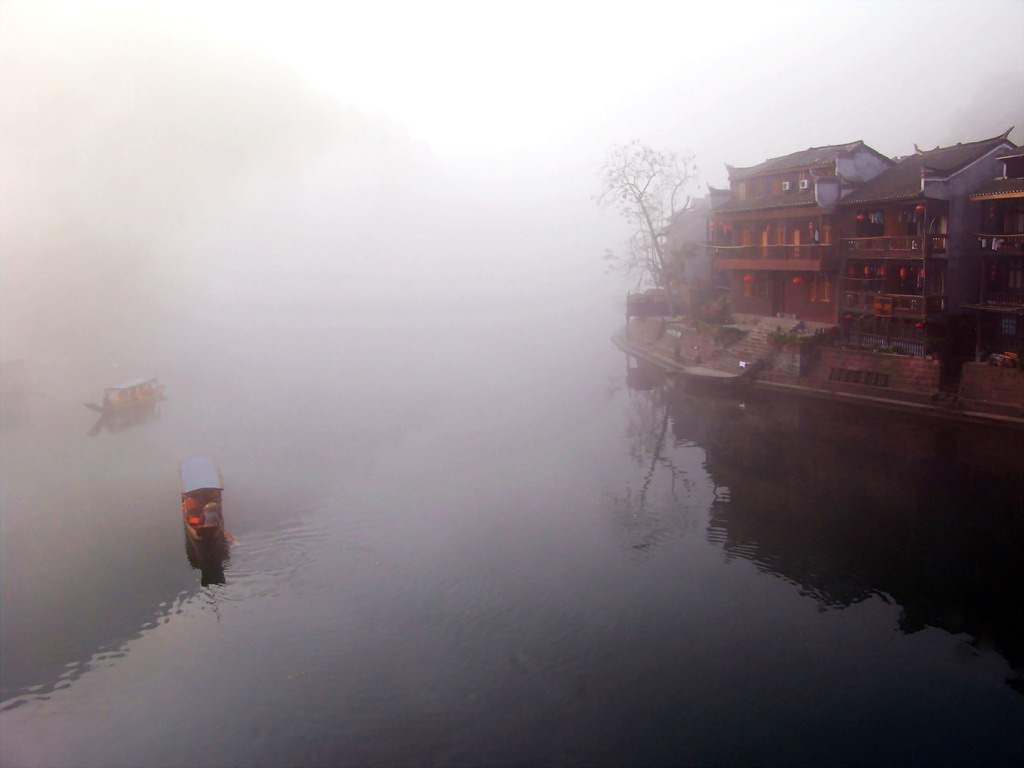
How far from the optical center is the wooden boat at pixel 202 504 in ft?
36.7

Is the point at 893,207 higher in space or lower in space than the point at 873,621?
higher

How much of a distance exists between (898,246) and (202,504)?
1582 centimetres

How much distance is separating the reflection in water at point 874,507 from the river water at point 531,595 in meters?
0.06

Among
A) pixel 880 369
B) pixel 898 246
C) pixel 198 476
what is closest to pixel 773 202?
pixel 898 246

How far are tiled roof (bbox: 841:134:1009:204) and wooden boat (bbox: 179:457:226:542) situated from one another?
1567 centimetres

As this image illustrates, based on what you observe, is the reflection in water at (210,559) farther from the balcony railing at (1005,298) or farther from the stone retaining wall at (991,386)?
the balcony railing at (1005,298)

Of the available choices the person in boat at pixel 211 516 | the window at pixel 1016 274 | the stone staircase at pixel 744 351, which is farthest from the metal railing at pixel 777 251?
the person in boat at pixel 211 516

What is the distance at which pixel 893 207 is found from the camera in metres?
17.6

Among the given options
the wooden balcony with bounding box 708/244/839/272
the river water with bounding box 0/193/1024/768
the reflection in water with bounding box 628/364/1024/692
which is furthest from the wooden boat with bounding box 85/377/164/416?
the wooden balcony with bounding box 708/244/839/272

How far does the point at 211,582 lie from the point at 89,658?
1.95 meters

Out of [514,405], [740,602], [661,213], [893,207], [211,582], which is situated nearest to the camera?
[740,602]

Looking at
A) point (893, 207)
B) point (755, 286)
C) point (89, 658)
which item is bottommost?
point (89, 658)

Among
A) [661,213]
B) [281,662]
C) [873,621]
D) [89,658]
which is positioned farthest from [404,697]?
[661,213]

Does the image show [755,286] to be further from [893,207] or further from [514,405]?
[514,405]
